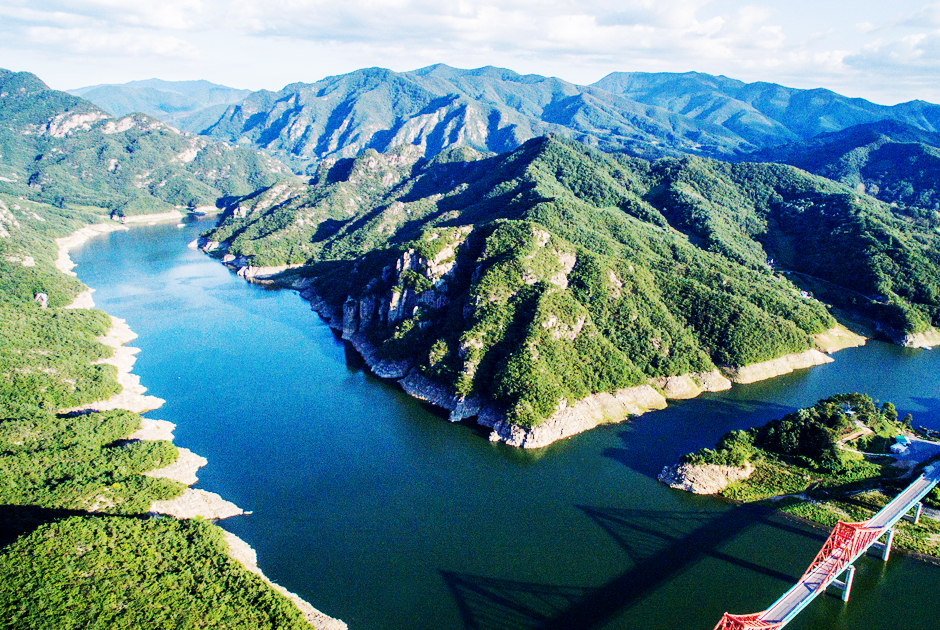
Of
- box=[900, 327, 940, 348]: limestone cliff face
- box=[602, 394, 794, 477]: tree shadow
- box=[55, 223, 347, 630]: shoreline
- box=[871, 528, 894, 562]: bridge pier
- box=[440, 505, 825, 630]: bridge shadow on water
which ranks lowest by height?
box=[55, 223, 347, 630]: shoreline

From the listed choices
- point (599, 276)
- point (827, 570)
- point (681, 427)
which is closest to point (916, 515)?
point (827, 570)

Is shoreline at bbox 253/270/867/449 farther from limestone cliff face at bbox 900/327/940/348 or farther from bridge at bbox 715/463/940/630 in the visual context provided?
bridge at bbox 715/463/940/630

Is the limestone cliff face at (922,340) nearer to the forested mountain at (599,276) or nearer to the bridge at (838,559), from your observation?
the forested mountain at (599,276)

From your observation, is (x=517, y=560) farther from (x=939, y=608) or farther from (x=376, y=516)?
(x=939, y=608)

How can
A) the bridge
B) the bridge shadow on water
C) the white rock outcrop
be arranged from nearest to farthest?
1. the bridge
2. the bridge shadow on water
3. the white rock outcrop

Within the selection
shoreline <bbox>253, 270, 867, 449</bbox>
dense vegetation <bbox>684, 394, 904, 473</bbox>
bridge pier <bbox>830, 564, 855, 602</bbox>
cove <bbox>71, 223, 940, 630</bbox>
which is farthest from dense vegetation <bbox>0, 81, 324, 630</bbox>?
dense vegetation <bbox>684, 394, 904, 473</bbox>

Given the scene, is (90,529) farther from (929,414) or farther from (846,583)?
(929,414)

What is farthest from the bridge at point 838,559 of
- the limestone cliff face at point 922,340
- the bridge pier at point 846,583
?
the limestone cliff face at point 922,340
